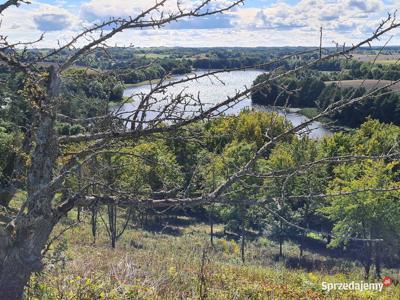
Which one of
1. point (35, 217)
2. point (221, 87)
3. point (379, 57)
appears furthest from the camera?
point (221, 87)

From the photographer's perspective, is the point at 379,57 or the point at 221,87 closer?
the point at 379,57

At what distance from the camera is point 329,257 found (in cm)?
3009

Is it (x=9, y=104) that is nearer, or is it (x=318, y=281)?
(x=9, y=104)

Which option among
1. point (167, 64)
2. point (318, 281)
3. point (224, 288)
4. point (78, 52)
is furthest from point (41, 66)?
point (318, 281)

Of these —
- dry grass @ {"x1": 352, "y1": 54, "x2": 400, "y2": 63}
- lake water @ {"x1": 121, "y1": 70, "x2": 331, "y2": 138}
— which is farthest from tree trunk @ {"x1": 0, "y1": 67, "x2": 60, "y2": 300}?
dry grass @ {"x1": 352, "y1": 54, "x2": 400, "y2": 63}

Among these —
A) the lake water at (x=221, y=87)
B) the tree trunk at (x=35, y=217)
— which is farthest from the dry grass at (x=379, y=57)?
the tree trunk at (x=35, y=217)

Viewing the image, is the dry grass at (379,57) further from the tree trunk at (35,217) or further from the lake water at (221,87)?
the tree trunk at (35,217)

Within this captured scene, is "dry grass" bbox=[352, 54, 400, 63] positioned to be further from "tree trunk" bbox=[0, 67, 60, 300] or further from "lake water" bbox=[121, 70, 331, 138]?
"tree trunk" bbox=[0, 67, 60, 300]

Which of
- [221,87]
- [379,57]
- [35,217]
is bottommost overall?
[35,217]

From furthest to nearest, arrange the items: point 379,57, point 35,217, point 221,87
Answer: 1. point 221,87
2. point 35,217
3. point 379,57

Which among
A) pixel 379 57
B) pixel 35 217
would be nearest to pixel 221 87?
pixel 379 57

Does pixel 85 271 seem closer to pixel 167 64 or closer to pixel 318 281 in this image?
pixel 167 64

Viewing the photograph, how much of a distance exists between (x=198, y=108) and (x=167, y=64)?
102 cm

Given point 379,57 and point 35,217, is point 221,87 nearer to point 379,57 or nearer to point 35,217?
point 379,57
